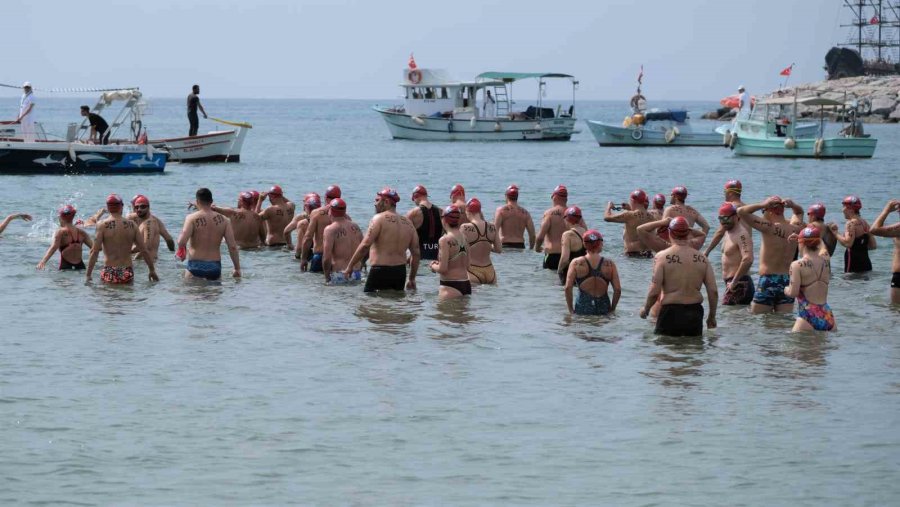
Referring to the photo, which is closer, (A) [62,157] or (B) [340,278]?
(B) [340,278]

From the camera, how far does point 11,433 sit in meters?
9.87

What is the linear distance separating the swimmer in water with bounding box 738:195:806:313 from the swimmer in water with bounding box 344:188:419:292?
396 cm

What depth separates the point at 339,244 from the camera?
53.0 ft

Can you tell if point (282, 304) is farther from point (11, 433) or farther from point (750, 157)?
point (750, 157)

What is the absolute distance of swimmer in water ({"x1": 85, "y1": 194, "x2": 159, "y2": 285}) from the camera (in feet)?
51.6

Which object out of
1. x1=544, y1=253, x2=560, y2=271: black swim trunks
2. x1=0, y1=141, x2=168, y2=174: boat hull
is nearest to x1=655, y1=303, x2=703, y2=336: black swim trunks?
x1=544, y1=253, x2=560, y2=271: black swim trunks

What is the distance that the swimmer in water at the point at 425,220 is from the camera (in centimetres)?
1719

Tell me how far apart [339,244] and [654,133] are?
52.1 m

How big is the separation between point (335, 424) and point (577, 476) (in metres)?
2.28

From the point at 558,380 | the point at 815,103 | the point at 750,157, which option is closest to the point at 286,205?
the point at 558,380

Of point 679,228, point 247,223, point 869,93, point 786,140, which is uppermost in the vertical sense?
point 869,93

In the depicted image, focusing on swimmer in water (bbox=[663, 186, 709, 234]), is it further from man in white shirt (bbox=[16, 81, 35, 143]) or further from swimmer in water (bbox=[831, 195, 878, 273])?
man in white shirt (bbox=[16, 81, 35, 143])

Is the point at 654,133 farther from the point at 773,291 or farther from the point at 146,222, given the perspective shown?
the point at 773,291

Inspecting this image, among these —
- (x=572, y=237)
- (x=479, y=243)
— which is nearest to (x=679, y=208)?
(x=572, y=237)
